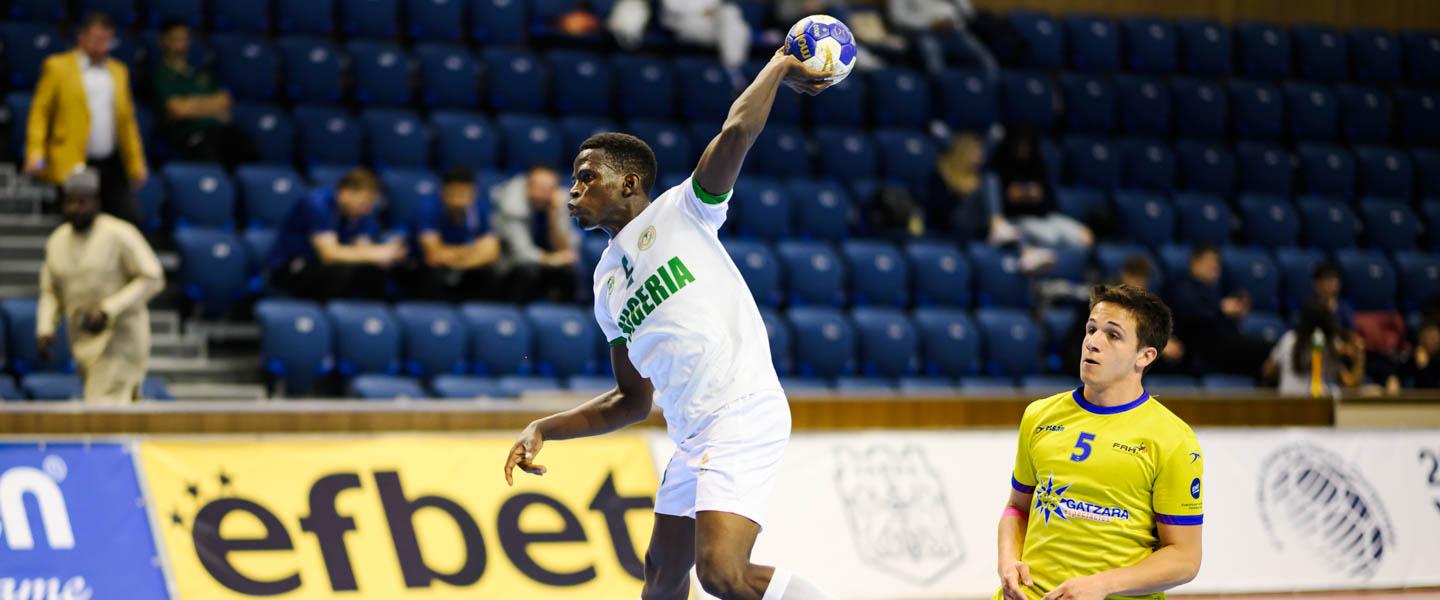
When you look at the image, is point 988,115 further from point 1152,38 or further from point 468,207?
point 468,207

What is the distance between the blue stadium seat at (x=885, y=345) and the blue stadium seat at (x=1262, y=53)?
6682mm

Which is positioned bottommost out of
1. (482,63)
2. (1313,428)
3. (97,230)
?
(1313,428)

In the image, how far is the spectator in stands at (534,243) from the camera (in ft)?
36.8

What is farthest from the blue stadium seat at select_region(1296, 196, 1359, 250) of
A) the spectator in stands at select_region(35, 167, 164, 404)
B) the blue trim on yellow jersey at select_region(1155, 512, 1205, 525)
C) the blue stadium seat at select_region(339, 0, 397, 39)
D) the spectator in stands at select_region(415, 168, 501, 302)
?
the blue trim on yellow jersey at select_region(1155, 512, 1205, 525)

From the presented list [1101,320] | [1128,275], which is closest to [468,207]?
[1128,275]

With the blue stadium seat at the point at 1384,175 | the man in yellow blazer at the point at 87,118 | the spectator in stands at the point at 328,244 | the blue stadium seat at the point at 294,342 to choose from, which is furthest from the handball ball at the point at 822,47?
the blue stadium seat at the point at 1384,175

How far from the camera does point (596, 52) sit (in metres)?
14.1

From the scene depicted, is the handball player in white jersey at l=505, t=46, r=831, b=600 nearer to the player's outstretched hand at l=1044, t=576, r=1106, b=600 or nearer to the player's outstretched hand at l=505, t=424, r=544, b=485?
the player's outstretched hand at l=505, t=424, r=544, b=485

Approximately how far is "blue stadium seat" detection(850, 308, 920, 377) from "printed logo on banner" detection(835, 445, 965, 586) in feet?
10.3

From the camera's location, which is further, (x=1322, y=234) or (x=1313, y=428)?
(x=1322, y=234)

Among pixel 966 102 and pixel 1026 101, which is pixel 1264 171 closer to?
pixel 1026 101

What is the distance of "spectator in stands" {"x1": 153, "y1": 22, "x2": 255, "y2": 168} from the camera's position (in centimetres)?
1145

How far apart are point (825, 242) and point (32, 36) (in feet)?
20.2

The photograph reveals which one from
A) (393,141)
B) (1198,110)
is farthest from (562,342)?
(1198,110)
